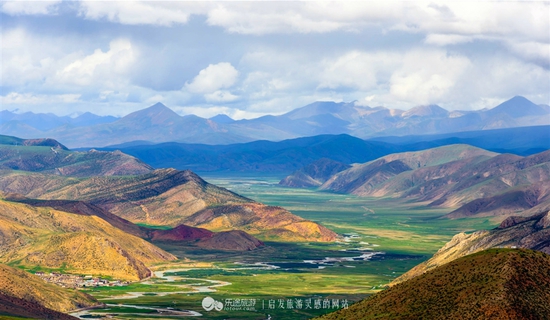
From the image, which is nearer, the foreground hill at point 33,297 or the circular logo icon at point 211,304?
the foreground hill at point 33,297

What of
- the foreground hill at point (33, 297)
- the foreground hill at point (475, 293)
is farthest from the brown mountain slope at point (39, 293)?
the foreground hill at point (475, 293)

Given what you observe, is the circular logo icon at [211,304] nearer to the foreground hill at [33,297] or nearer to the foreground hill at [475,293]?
the foreground hill at [33,297]

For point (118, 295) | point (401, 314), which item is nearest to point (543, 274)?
point (401, 314)

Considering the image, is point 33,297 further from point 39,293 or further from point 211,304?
point 211,304

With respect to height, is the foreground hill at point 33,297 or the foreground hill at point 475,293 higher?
the foreground hill at point 33,297

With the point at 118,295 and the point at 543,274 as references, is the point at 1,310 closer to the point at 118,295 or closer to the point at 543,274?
the point at 118,295

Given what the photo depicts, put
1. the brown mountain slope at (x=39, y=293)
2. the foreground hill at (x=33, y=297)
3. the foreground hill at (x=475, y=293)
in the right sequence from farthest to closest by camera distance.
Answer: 1. the brown mountain slope at (x=39, y=293)
2. the foreground hill at (x=33, y=297)
3. the foreground hill at (x=475, y=293)

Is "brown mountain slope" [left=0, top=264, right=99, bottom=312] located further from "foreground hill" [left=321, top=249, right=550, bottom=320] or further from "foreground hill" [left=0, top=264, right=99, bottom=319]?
"foreground hill" [left=321, top=249, right=550, bottom=320]

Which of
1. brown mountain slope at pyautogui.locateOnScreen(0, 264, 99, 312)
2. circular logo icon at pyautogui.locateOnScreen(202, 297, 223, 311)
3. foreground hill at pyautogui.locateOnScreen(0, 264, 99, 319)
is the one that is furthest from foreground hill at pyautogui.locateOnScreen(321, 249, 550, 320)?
brown mountain slope at pyautogui.locateOnScreen(0, 264, 99, 312)
